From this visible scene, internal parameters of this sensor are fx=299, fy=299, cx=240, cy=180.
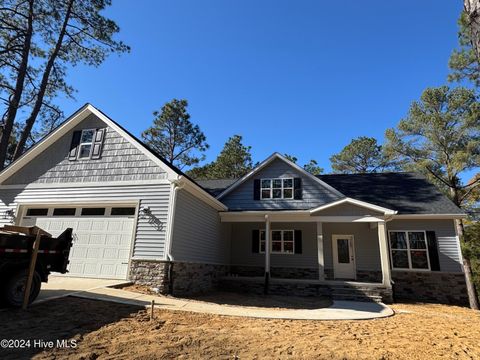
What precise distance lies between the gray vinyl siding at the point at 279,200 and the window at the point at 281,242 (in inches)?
55.8

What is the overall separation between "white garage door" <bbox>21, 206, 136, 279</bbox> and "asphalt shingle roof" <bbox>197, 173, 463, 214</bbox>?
6.18m

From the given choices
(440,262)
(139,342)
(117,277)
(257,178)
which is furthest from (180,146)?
(139,342)

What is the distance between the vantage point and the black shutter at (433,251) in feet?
39.8

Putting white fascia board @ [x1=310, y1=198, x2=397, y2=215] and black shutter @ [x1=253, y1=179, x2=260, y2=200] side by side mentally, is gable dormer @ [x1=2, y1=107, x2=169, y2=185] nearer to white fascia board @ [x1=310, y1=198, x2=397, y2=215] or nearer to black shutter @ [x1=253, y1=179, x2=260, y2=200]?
black shutter @ [x1=253, y1=179, x2=260, y2=200]

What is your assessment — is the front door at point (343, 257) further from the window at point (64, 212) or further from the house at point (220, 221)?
the window at point (64, 212)

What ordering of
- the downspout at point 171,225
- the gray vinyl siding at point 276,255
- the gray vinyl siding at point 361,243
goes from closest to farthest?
the downspout at point 171,225
the gray vinyl siding at point 361,243
the gray vinyl siding at point 276,255

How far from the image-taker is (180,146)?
27.3 metres

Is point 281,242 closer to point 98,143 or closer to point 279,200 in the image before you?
point 279,200

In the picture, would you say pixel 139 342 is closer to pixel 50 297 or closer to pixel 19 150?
pixel 50 297

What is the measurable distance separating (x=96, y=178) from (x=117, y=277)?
3.57 metres

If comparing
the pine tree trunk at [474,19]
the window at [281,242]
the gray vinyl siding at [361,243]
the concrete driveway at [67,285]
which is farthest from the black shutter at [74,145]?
the pine tree trunk at [474,19]

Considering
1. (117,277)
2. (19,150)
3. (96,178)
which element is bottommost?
(117,277)

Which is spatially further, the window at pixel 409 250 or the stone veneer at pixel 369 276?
the stone veneer at pixel 369 276

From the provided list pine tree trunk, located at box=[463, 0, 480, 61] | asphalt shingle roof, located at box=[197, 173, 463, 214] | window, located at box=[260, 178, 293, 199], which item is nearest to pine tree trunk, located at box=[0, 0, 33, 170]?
asphalt shingle roof, located at box=[197, 173, 463, 214]
